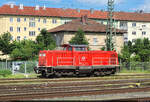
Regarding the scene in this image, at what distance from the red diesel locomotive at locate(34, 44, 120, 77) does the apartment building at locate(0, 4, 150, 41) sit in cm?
5508

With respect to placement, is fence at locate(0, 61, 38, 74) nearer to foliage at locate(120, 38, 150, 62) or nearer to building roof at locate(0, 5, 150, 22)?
foliage at locate(120, 38, 150, 62)

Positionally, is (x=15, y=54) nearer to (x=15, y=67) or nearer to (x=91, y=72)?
(x=15, y=67)

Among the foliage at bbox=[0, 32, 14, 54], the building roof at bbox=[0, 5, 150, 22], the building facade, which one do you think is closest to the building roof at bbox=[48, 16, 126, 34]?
the building facade

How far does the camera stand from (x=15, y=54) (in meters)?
41.8

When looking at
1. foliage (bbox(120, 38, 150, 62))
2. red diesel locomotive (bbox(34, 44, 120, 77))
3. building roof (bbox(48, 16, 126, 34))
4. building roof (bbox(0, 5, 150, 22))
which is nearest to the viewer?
red diesel locomotive (bbox(34, 44, 120, 77))

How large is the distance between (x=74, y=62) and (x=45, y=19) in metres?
59.3

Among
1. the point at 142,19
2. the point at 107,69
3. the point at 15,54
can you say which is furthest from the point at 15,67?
the point at 142,19

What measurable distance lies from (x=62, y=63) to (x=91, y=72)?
346 cm

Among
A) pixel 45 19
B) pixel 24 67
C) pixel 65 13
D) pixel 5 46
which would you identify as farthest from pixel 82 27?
pixel 24 67

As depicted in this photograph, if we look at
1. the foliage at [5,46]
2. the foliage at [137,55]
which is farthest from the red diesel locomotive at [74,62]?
the foliage at [5,46]

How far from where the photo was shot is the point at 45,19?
8269 centimetres

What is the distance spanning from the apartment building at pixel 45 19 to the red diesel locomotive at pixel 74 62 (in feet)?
181

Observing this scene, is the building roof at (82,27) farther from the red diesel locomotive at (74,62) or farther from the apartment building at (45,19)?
the red diesel locomotive at (74,62)

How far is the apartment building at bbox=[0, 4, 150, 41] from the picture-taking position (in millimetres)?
78938
